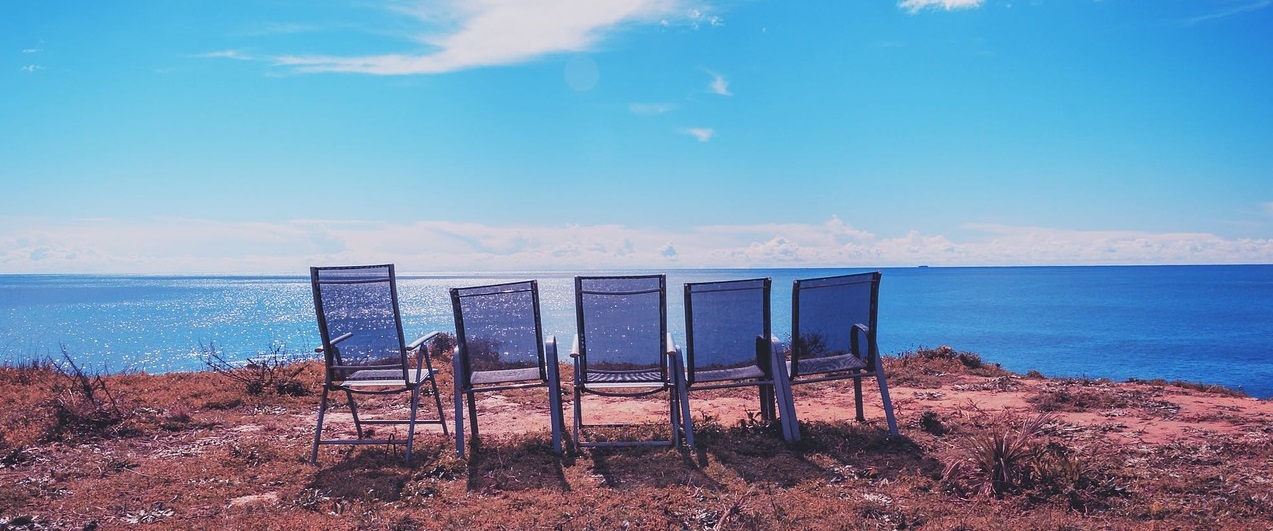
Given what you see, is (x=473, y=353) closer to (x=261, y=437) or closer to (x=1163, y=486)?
(x=261, y=437)

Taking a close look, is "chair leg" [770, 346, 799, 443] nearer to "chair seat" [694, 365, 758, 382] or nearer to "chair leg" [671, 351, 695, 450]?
"chair seat" [694, 365, 758, 382]

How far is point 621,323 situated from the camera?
6.38 meters

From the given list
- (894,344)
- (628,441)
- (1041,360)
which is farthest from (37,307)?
(628,441)

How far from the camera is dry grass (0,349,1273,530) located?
452 centimetres

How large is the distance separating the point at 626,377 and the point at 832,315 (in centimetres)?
190

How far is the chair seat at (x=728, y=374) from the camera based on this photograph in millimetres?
6352

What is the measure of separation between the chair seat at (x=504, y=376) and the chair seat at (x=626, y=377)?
1.48ft

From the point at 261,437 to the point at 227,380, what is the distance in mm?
3801

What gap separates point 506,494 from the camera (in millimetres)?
5074

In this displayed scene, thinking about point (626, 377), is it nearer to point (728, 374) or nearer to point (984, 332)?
point (728, 374)

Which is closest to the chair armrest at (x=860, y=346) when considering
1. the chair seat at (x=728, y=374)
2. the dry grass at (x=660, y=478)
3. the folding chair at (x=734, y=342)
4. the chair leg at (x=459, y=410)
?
the dry grass at (x=660, y=478)

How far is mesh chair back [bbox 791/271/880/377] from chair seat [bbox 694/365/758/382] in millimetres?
331

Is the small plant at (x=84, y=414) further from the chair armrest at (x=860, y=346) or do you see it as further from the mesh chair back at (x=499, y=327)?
the chair armrest at (x=860, y=346)

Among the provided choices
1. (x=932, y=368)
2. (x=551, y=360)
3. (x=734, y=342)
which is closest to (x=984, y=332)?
(x=932, y=368)
